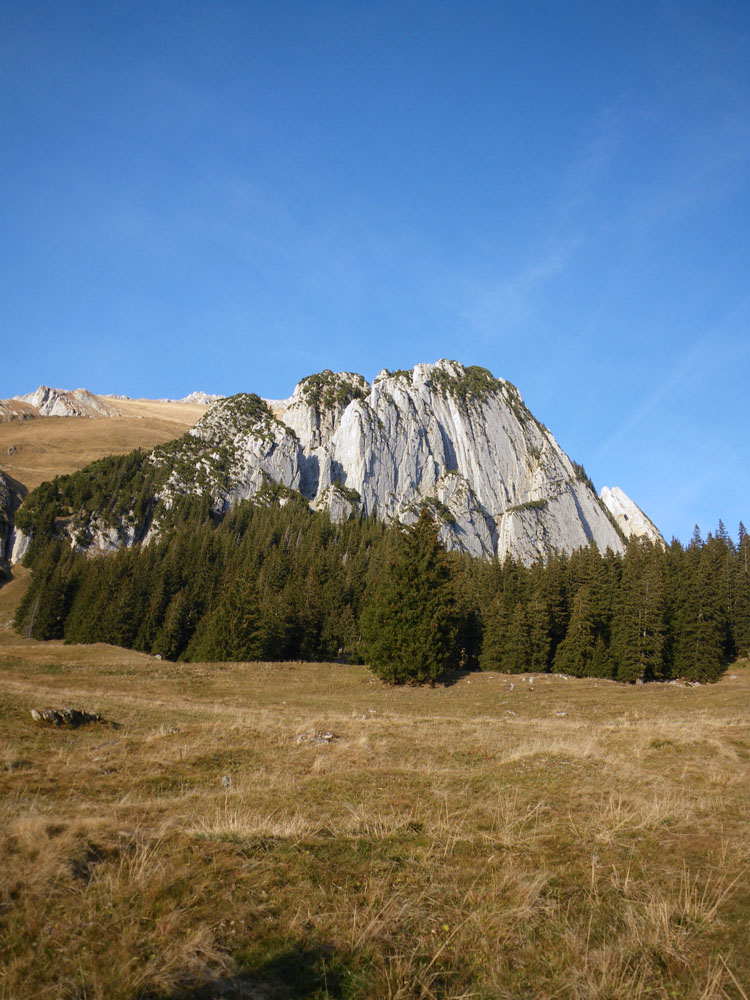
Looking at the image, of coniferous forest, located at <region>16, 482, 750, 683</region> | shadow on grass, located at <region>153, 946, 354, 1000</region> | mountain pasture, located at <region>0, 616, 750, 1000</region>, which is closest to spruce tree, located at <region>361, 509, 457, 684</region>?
coniferous forest, located at <region>16, 482, 750, 683</region>

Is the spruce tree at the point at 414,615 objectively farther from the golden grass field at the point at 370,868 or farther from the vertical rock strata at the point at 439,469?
the vertical rock strata at the point at 439,469

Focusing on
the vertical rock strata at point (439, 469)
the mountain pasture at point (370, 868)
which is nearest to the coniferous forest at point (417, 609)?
the mountain pasture at point (370, 868)

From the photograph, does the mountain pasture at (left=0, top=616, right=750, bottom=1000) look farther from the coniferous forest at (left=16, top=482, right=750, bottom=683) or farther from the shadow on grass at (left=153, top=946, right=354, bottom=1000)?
the coniferous forest at (left=16, top=482, right=750, bottom=683)

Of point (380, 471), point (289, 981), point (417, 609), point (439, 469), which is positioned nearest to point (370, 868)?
point (289, 981)

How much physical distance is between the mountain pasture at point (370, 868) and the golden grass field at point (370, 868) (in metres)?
0.03

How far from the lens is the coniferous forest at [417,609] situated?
43781 millimetres

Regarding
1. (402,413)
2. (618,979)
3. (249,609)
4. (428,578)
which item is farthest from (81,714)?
(402,413)

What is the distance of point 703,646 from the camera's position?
5219 cm

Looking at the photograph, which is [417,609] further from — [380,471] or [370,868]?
[380,471]

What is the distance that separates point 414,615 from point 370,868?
3540 centimetres

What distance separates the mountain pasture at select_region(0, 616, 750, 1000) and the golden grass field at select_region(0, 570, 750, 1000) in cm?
3

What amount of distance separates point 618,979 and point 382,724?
16372mm

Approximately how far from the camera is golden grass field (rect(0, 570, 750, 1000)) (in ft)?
15.7

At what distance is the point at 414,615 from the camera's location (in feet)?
137
